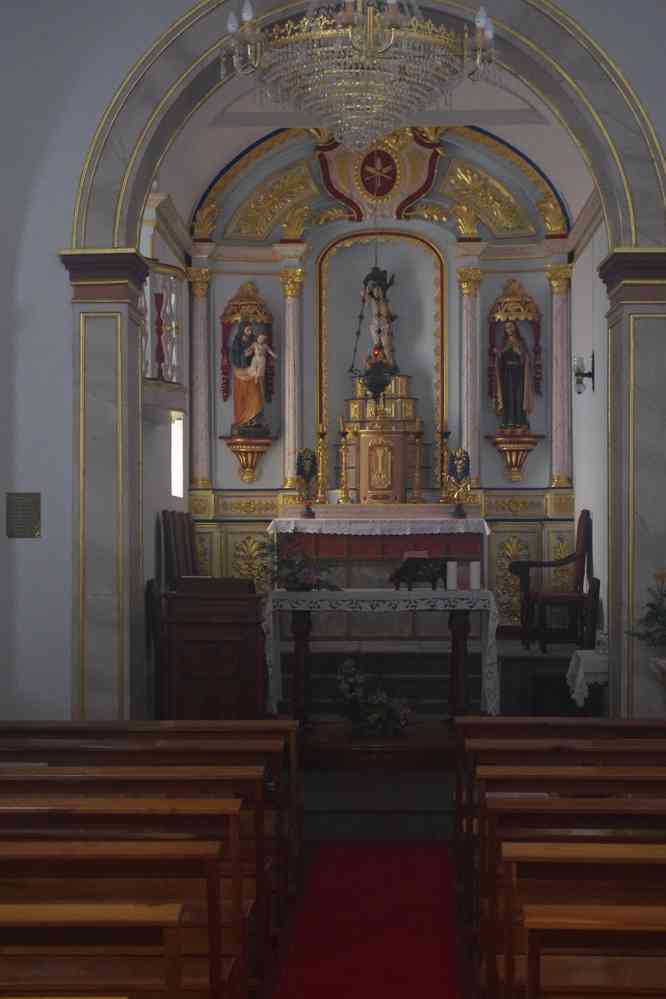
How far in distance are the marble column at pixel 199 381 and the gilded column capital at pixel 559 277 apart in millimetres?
3808

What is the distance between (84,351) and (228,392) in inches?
265

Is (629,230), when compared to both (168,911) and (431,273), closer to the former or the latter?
(168,911)

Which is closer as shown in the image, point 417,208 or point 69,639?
point 69,639

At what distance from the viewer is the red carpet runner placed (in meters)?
4.47

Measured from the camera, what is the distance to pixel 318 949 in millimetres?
4844

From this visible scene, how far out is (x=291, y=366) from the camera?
569 inches

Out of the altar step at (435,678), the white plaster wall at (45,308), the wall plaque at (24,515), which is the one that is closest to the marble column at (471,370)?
the altar step at (435,678)

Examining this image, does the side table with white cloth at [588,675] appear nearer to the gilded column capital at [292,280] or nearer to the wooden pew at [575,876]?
the wooden pew at [575,876]

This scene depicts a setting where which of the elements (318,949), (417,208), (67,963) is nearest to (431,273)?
(417,208)

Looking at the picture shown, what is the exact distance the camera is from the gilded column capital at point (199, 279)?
14.3m

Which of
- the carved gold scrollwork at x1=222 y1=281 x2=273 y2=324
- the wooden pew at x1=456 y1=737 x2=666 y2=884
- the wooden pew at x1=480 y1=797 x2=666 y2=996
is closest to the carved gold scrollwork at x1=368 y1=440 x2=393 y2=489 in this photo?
the carved gold scrollwork at x1=222 y1=281 x2=273 y2=324

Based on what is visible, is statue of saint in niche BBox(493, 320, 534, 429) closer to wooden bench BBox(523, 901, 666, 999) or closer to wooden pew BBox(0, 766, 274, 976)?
wooden pew BBox(0, 766, 274, 976)

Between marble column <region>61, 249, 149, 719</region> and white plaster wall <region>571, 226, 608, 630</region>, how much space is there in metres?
4.88

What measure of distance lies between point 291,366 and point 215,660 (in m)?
6.47
